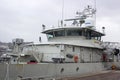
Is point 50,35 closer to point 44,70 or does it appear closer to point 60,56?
point 60,56

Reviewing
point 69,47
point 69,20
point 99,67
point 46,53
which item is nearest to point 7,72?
point 46,53

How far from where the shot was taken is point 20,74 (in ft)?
42.1

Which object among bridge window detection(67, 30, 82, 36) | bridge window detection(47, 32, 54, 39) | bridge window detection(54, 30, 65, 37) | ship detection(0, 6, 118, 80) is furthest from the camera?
bridge window detection(47, 32, 54, 39)

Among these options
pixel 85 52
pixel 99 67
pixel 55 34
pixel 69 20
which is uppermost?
pixel 69 20

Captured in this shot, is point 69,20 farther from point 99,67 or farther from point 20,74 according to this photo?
point 20,74

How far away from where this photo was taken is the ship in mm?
13488

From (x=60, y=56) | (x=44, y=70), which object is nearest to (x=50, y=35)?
(x=60, y=56)

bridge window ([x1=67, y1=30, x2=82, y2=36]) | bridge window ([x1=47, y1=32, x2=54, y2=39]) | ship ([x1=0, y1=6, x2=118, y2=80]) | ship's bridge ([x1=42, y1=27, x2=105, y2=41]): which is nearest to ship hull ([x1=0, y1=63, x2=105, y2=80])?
ship ([x1=0, y1=6, x2=118, y2=80])

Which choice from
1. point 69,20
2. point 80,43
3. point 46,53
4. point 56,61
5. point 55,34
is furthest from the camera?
point 69,20

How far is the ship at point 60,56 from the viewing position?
13.5 metres

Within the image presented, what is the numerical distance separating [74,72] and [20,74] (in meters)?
6.01

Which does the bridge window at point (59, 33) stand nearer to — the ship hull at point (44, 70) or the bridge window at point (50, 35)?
the bridge window at point (50, 35)

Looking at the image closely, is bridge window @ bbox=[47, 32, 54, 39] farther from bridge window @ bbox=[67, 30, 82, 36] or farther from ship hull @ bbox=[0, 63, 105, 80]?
ship hull @ bbox=[0, 63, 105, 80]

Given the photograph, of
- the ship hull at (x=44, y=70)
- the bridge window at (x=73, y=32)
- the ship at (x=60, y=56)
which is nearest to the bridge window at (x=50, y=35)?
the ship at (x=60, y=56)
